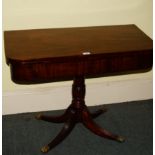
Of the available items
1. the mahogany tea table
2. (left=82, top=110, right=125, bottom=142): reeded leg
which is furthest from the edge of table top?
(left=82, top=110, right=125, bottom=142): reeded leg

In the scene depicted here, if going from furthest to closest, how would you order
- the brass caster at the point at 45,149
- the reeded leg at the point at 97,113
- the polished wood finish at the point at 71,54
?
the reeded leg at the point at 97,113 → the brass caster at the point at 45,149 → the polished wood finish at the point at 71,54

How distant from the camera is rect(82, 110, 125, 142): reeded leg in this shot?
6.81 feet

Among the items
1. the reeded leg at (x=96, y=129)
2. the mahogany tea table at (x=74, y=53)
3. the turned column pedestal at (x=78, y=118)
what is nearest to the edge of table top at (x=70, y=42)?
the mahogany tea table at (x=74, y=53)

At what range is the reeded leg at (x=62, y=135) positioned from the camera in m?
1.99

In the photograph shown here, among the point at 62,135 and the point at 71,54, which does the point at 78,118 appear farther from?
the point at 71,54

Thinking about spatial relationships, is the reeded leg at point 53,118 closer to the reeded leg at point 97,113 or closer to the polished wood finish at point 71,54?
the reeded leg at point 97,113

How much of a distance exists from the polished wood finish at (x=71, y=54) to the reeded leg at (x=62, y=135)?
19.0 inches

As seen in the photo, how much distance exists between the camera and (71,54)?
1.62 meters

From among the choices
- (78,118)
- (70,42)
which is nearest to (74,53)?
(70,42)

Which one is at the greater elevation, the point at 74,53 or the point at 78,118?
the point at 74,53

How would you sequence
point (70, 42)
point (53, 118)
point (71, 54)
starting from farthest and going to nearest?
point (53, 118) < point (70, 42) < point (71, 54)

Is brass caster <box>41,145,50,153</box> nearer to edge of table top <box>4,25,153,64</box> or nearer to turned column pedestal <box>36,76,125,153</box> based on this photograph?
turned column pedestal <box>36,76,125,153</box>

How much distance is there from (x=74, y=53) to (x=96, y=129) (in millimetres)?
717

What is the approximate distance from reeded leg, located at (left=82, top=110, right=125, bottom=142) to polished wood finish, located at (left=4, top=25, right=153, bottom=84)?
18.8 inches
